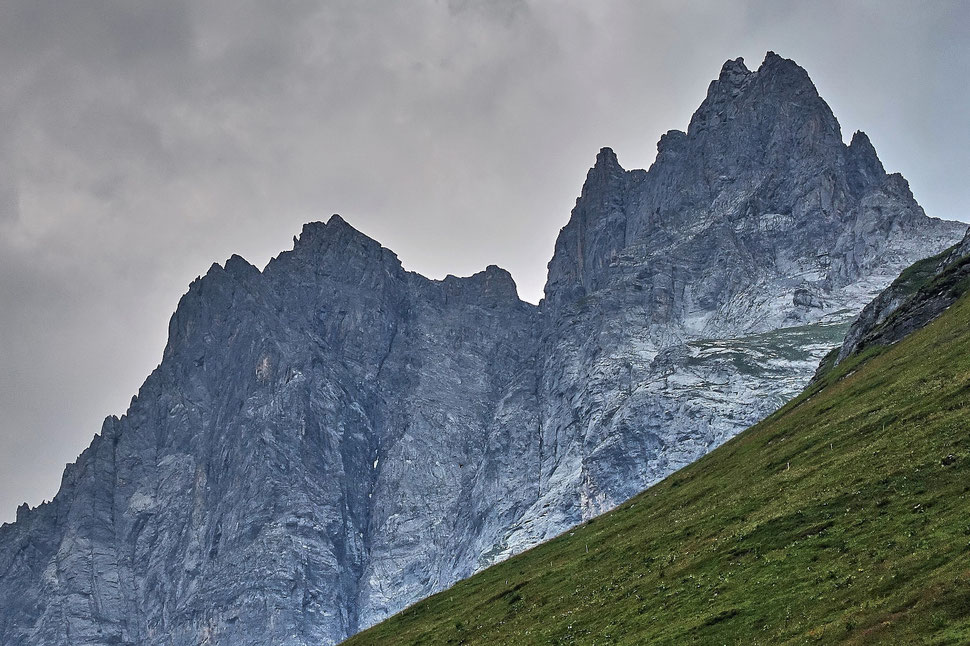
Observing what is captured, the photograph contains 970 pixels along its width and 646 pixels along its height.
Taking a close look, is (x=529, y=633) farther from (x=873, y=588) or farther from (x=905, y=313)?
(x=905, y=313)

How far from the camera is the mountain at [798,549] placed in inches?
1608

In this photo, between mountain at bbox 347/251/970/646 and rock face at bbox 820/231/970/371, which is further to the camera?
rock face at bbox 820/231/970/371

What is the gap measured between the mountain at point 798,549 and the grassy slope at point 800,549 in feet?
0.44

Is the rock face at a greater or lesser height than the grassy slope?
greater

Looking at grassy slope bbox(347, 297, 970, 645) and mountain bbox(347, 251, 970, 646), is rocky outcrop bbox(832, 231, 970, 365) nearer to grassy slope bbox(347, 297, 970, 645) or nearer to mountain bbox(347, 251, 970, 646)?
mountain bbox(347, 251, 970, 646)

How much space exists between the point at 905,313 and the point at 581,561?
192ft

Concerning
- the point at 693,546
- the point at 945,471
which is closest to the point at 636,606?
the point at 693,546

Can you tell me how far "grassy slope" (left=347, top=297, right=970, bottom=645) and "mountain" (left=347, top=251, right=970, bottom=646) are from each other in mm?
133

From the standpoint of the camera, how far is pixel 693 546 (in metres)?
64.4

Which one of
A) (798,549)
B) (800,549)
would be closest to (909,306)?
(798,549)

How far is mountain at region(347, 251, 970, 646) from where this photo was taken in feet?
134

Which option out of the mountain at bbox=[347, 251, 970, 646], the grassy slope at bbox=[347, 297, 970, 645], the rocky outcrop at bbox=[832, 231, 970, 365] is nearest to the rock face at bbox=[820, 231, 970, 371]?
the rocky outcrop at bbox=[832, 231, 970, 365]

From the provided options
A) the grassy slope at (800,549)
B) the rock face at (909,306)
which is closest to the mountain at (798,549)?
the grassy slope at (800,549)

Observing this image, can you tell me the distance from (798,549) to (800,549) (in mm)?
169
